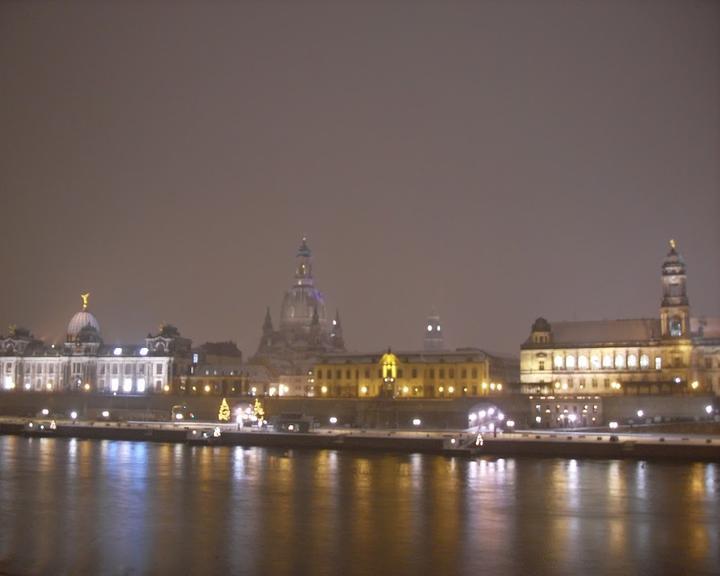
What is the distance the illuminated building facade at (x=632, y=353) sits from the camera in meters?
118

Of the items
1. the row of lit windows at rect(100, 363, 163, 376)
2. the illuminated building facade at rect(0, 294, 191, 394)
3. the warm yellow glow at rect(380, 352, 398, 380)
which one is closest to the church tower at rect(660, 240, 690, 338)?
the warm yellow glow at rect(380, 352, 398, 380)

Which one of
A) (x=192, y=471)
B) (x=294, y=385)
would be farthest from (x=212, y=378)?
(x=192, y=471)

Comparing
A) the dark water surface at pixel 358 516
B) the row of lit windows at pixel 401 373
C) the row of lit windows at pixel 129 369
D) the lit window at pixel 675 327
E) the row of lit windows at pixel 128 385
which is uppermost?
the lit window at pixel 675 327

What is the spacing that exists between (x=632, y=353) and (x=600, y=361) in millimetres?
4333

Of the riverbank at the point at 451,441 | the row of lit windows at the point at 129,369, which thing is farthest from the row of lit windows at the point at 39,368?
the riverbank at the point at 451,441

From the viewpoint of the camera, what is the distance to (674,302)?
12138 centimetres

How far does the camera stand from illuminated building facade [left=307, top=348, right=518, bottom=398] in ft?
417

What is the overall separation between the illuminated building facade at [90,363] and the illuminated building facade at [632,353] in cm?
5815

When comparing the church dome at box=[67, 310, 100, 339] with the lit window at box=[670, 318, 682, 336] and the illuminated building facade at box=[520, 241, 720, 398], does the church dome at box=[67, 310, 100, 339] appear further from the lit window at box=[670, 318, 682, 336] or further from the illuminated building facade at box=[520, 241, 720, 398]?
the lit window at box=[670, 318, 682, 336]

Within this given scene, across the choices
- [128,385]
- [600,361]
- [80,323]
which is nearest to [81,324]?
[80,323]

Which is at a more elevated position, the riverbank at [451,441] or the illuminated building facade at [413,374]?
the illuminated building facade at [413,374]

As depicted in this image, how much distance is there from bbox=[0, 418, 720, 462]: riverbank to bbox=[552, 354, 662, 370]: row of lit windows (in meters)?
39.6

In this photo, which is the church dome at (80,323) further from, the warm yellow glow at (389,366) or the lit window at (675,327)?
the lit window at (675,327)

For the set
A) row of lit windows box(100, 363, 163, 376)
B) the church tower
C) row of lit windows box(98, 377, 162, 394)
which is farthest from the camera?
row of lit windows box(98, 377, 162, 394)
